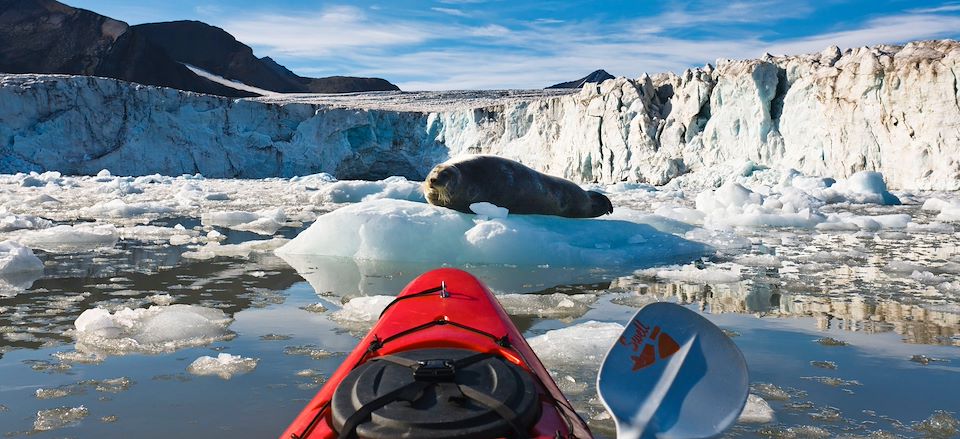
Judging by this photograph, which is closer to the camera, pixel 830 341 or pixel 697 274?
pixel 830 341

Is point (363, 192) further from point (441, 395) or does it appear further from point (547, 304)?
point (441, 395)

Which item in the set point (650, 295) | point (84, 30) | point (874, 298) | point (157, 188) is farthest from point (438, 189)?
point (84, 30)

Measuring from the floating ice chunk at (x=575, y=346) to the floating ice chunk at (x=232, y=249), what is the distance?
336cm

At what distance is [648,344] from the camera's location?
1.63 m

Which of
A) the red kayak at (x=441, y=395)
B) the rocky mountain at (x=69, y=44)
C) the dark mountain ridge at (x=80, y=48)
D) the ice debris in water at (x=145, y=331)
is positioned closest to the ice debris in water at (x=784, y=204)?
the ice debris in water at (x=145, y=331)

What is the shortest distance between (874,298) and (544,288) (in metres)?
1.78

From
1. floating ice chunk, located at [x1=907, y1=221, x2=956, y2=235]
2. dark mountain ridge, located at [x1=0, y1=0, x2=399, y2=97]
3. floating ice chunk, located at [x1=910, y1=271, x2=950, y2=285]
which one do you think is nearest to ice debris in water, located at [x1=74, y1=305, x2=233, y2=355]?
floating ice chunk, located at [x1=910, y1=271, x2=950, y2=285]

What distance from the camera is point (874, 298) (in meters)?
3.67

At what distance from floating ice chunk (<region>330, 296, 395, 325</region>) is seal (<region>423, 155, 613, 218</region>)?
7.09 feet

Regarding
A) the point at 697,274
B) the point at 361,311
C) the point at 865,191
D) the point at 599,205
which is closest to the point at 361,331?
the point at 361,311

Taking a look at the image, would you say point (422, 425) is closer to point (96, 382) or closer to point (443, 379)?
point (443, 379)

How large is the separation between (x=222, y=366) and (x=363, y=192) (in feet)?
35.1

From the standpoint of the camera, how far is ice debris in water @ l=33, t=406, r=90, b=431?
1.88 m

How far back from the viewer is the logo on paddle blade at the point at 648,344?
1608 millimetres
